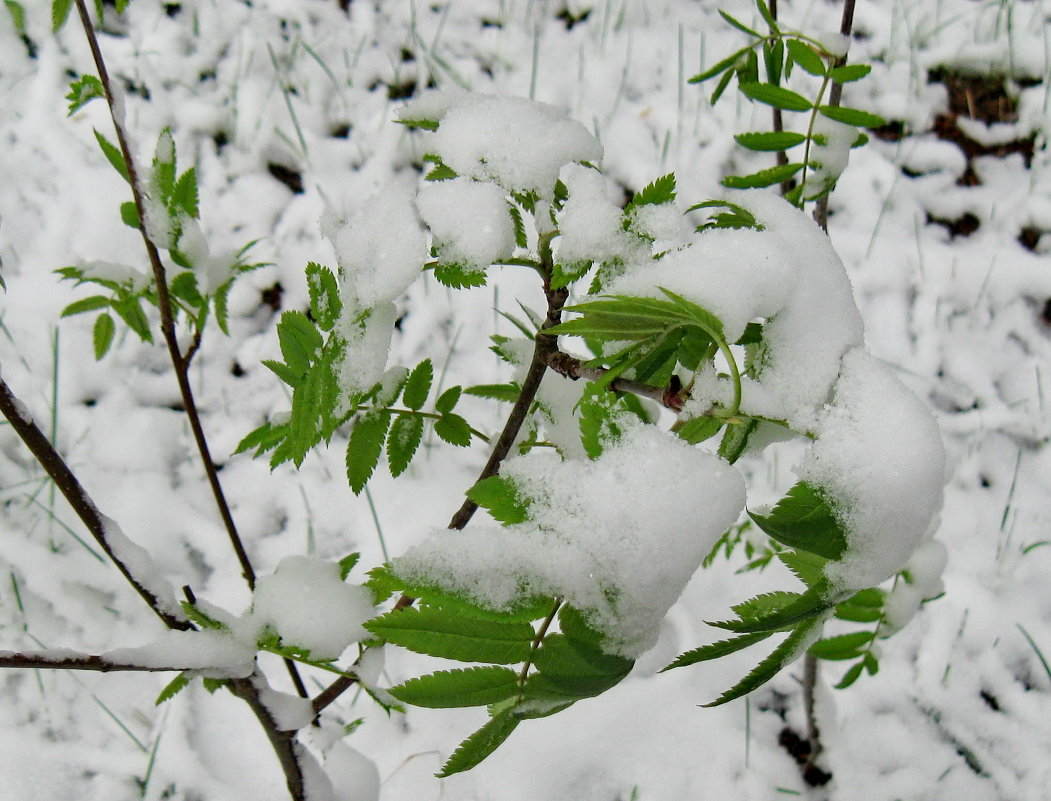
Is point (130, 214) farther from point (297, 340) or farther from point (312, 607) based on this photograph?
point (312, 607)

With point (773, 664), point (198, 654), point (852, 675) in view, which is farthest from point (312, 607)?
point (852, 675)

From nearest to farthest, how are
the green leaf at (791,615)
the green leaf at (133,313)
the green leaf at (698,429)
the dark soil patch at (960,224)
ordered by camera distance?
the green leaf at (791,615), the green leaf at (698,429), the green leaf at (133,313), the dark soil patch at (960,224)

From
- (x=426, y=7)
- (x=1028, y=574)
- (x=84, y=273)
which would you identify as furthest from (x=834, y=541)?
→ (x=426, y=7)

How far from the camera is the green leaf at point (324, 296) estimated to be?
1.72 feet

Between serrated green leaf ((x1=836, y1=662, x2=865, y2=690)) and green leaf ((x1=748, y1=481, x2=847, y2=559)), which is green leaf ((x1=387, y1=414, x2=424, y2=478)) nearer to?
green leaf ((x1=748, y1=481, x2=847, y2=559))

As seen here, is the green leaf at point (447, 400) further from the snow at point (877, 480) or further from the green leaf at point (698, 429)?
the snow at point (877, 480)

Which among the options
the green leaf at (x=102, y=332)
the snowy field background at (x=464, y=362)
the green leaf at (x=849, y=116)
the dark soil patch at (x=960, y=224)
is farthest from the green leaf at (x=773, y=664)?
the dark soil patch at (x=960, y=224)

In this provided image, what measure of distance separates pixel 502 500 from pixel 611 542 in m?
0.07

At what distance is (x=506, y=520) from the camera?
42 cm

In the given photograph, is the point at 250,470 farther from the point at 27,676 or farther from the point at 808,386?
the point at 808,386

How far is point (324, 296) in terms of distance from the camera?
54cm

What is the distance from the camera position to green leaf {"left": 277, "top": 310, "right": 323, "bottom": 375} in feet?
1.86

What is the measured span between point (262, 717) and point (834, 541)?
2.02 ft

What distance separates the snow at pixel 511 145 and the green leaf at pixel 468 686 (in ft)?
1.03
